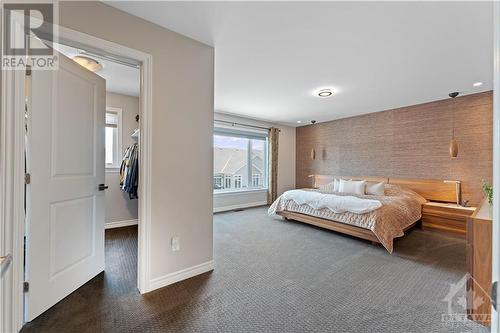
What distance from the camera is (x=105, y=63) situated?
107 inches

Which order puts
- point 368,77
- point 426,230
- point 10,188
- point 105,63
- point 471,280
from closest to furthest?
point 10,188 → point 471,280 → point 105,63 → point 368,77 → point 426,230

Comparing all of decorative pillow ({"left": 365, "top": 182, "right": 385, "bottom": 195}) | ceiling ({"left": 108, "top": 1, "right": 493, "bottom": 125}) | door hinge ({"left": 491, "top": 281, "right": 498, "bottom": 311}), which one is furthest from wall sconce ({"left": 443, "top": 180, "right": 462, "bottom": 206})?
door hinge ({"left": 491, "top": 281, "right": 498, "bottom": 311})

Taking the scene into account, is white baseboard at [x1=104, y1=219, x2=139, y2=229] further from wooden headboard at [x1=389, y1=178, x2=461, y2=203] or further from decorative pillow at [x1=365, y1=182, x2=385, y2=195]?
wooden headboard at [x1=389, y1=178, x2=461, y2=203]

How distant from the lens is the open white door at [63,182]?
160 centimetres

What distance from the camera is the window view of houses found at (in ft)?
18.3

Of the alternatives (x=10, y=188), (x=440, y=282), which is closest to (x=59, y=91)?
(x=10, y=188)

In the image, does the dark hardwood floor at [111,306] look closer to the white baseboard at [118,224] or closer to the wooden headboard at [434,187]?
the white baseboard at [118,224]

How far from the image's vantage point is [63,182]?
182cm

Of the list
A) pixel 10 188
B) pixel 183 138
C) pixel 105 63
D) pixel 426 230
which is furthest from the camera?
pixel 426 230

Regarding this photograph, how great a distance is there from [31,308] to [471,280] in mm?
3363

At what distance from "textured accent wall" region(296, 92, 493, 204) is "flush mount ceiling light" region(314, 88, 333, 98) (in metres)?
1.88

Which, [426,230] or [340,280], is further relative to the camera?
[426,230]

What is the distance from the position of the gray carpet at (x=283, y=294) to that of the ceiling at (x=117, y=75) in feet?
7.62

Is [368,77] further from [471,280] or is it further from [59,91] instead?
[59,91]
